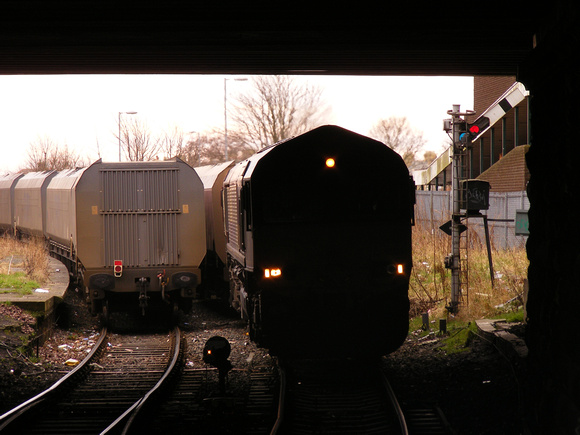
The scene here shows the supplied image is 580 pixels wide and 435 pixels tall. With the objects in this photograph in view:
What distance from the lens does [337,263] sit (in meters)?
9.91

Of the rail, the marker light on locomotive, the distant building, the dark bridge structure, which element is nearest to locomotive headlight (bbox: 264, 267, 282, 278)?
the dark bridge structure

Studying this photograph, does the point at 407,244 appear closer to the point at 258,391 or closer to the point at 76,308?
the point at 258,391

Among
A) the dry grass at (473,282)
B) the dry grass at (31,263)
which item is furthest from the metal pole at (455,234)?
the dry grass at (31,263)

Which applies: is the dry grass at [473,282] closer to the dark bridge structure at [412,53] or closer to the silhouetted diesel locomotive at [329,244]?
the silhouetted diesel locomotive at [329,244]

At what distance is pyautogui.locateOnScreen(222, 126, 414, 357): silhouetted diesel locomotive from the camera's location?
985 centimetres

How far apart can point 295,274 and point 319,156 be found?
1.72 m

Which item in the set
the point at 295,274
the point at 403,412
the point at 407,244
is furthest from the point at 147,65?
the point at 403,412

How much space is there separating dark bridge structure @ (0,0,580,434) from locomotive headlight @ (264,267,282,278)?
9.97 feet

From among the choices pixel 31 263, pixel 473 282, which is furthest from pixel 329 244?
pixel 31 263

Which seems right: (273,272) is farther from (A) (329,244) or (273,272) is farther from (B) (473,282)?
(B) (473,282)

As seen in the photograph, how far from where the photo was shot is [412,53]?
10094mm

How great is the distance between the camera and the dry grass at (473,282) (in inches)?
535

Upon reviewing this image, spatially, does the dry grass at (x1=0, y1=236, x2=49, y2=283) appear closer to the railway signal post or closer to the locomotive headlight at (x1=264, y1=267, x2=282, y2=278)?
the locomotive headlight at (x1=264, y1=267, x2=282, y2=278)

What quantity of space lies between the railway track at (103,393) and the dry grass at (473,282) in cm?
560
